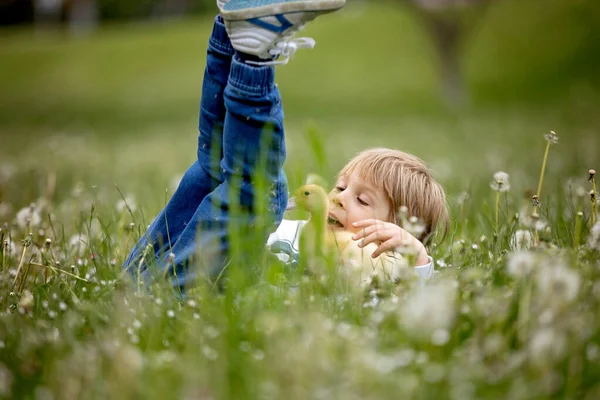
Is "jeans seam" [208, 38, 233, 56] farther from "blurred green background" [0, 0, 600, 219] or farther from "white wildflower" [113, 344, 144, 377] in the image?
"blurred green background" [0, 0, 600, 219]

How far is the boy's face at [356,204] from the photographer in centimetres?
328

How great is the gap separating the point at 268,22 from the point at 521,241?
1429 millimetres

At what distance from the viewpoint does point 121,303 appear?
7.73ft

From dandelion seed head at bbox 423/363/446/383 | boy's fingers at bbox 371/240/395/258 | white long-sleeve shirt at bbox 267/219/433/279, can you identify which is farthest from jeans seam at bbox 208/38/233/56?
dandelion seed head at bbox 423/363/446/383

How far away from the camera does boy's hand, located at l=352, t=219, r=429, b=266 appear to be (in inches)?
114

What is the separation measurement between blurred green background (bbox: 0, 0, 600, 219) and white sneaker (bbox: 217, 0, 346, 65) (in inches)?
94.6

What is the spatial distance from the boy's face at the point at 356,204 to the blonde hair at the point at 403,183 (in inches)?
1.2

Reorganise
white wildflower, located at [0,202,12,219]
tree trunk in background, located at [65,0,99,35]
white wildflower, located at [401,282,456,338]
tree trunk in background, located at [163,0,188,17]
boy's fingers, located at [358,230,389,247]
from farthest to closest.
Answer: tree trunk in background, located at [163,0,188,17] < tree trunk in background, located at [65,0,99,35] < white wildflower, located at [0,202,12,219] < boy's fingers, located at [358,230,389,247] < white wildflower, located at [401,282,456,338]

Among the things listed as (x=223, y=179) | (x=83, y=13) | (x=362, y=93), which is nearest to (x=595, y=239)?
(x=223, y=179)

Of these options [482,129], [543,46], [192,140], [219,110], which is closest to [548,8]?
[543,46]

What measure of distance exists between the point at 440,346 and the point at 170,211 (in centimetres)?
153

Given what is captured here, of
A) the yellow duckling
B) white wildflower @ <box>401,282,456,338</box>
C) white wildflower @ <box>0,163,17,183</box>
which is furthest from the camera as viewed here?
white wildflower @ <box>0,163,17,183</box>

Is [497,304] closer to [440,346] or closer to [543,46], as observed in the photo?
[440,346]

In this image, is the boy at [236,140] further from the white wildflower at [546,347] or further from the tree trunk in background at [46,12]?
the tree trunk in background at [46,12]
